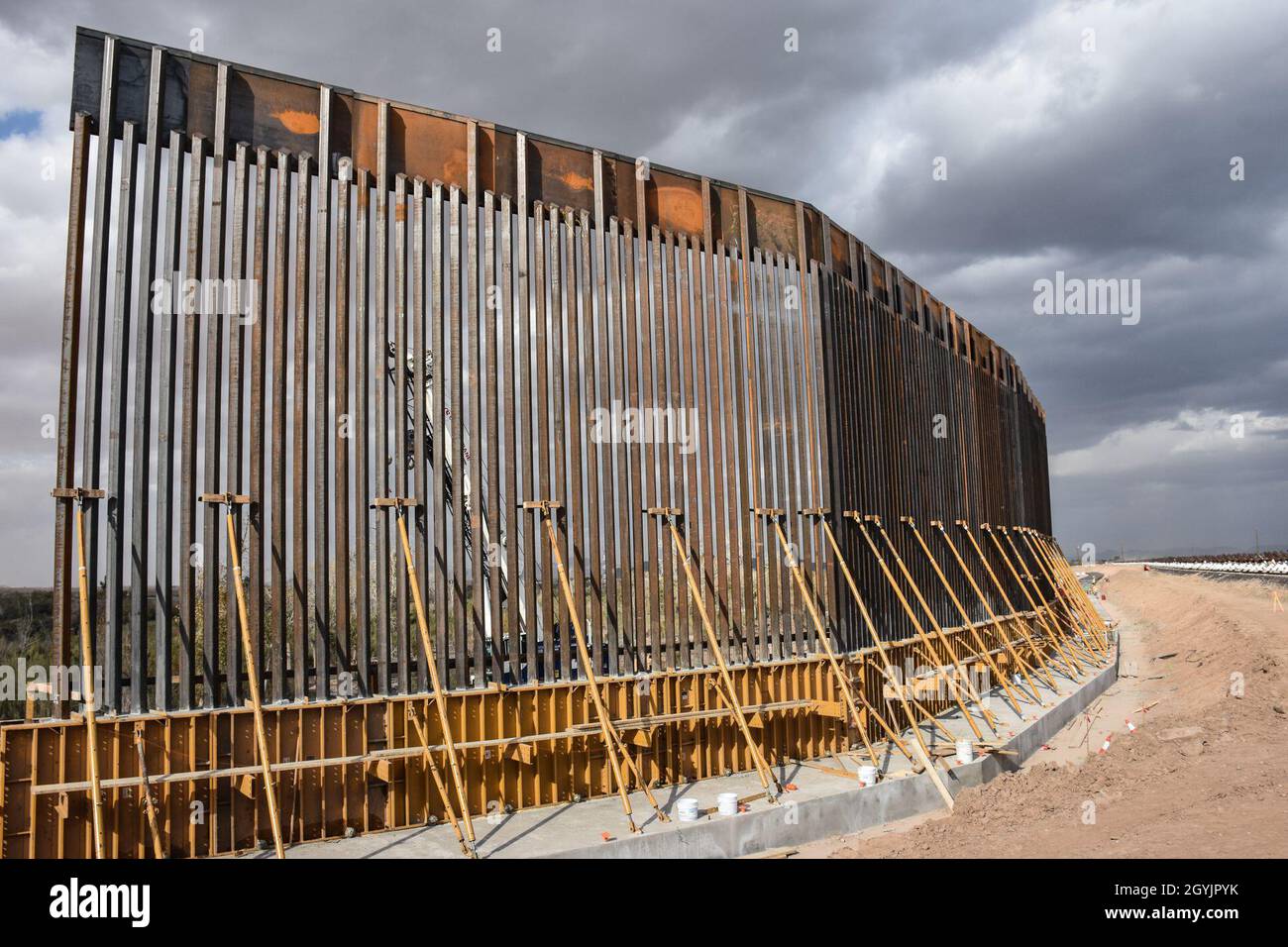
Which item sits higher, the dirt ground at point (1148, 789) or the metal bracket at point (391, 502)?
the metal bracket at point (391, 502)

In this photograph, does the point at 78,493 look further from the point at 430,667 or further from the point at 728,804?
the point at 728,804

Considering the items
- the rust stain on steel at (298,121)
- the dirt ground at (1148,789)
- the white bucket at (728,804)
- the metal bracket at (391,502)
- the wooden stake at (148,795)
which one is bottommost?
the dirt ground at (1148,789)

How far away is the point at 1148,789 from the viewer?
12086 mm

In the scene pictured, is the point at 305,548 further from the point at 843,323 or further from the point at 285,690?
the point at 843,323

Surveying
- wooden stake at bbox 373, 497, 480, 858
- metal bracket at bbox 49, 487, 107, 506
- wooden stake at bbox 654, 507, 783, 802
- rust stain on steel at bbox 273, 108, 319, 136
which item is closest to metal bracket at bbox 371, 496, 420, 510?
wooden stake at bbox 373, 497, 480, 858

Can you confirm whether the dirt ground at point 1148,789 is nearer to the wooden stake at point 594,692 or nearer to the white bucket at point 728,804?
the white bucket at point 728,804

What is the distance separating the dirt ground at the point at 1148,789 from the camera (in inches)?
376

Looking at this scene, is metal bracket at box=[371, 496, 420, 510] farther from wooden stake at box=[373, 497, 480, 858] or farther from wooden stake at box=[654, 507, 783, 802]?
wooden stake at box=[654, 507, 783, 802]

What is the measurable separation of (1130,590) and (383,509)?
Result: 71479mm

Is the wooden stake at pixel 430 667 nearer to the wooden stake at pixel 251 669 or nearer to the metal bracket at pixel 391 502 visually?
the metal bracket at pixel 391 502

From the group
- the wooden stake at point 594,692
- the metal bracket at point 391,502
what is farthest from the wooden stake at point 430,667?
the wooden stake at point 594,692

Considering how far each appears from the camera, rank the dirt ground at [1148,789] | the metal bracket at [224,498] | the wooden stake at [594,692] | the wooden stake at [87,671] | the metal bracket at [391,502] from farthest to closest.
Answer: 1. the metal bracket at [391,502]
2. the wooden stake at [594,692]
3. the metal bracket at [224,498]
4. the dirt ground at [1148,789]
5. the wooden stake at [87,671]

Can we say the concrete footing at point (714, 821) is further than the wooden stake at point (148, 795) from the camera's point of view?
Yes

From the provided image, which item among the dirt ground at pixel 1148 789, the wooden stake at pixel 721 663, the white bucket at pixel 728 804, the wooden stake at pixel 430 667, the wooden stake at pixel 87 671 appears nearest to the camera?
the wooden stake at pixel 87 671
